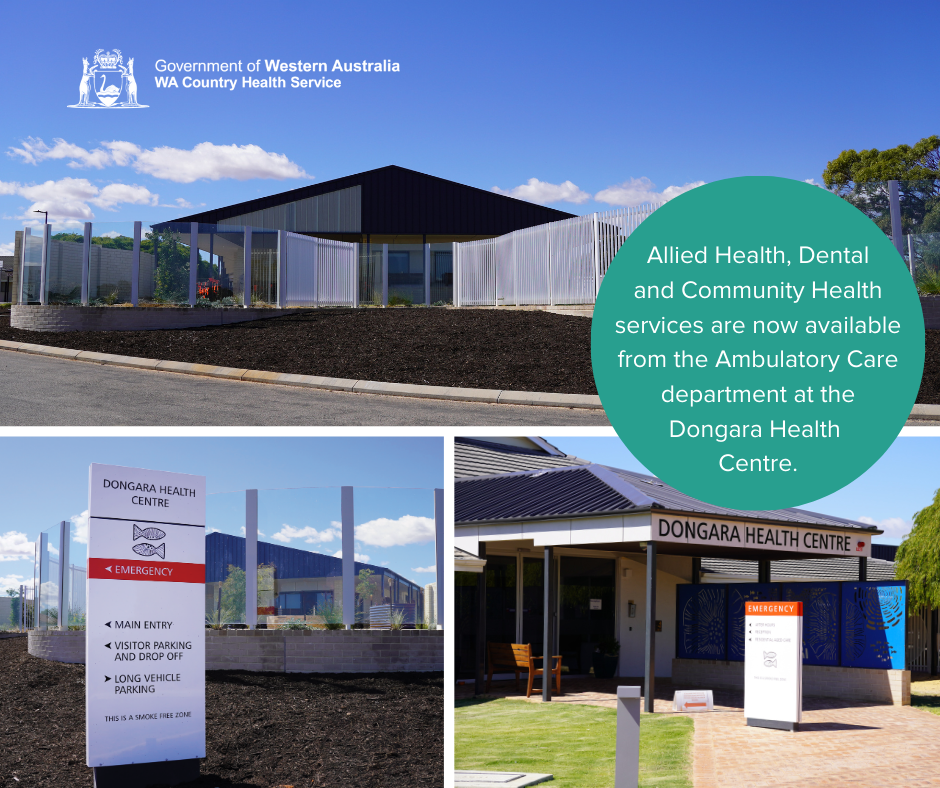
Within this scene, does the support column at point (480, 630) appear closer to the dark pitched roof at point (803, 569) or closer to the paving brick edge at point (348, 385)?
the paving brick edge at point (348, 385)

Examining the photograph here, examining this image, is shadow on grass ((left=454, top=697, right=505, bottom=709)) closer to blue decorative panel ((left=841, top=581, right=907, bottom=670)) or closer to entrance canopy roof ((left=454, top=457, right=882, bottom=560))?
entrance canopy roof ((left=454, top=457, right=882, bottom=560))

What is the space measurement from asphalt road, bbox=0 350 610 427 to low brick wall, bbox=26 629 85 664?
3.05 metres

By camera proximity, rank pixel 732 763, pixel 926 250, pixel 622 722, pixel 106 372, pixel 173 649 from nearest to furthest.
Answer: pixel 622 722, pixel 173 649, pixel 732 763, pixel 106 372, pixel 926 250

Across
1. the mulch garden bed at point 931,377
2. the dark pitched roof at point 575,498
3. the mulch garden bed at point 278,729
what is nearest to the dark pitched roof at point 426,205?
the dark pitched roof at point 575,498

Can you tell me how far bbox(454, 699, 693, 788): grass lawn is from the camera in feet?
27.2

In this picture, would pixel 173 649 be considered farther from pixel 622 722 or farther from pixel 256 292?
pixel 256 292

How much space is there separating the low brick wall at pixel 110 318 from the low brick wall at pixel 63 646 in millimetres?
10223

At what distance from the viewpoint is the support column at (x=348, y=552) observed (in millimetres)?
12703

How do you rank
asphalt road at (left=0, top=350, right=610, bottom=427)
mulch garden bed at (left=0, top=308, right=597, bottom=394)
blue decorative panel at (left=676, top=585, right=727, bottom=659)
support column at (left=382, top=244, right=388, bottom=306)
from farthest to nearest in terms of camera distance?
support column at (left=382, top=244, right=388, bottom=306), blue decorative panel at (left=676, top=585, right=727, bottom=659), mulch garden bed at (left=0, top=308, right=597, bottom=394), asphalt road at (left=0, top=350, right=610, bottom=427)

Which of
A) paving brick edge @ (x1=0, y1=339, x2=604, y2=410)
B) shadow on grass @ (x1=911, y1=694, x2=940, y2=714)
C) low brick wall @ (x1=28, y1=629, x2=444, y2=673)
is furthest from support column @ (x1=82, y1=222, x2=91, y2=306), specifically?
shadow on grass @ (x1=911, y1=694, x2=940, y2=714)

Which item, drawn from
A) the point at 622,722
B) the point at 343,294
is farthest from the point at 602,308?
the point at 343,294

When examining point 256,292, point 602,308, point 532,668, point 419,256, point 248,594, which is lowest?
point 532,668

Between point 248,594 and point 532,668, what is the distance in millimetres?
4701

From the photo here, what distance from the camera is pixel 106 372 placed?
1619 cm
